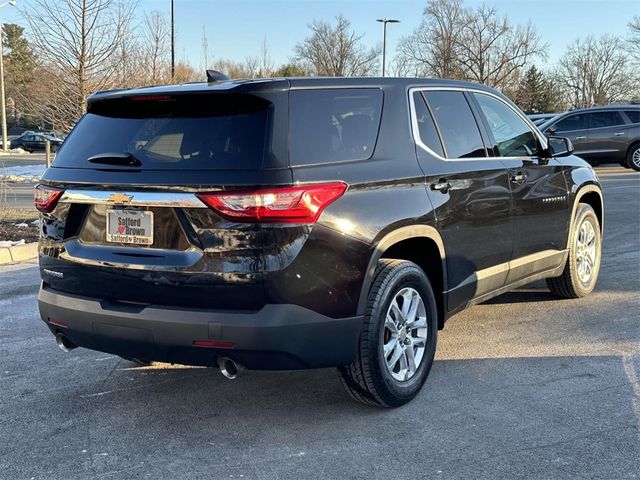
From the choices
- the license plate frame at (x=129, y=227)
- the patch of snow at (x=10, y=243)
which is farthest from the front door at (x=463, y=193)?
the patch of snow at (x=10, y=243)

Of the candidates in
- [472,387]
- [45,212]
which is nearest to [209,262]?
[45,212]

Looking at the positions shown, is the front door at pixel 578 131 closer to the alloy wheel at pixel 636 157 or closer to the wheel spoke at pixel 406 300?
the alloy wheel at pixel 636 157

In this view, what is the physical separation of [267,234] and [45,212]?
1.44 m

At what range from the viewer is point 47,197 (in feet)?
11.9

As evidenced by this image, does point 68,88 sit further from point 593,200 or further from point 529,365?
point 529,365

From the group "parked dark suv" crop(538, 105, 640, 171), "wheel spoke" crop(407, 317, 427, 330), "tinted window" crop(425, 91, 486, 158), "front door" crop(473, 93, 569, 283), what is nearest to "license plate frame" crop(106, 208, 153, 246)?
"wheel spoke" crop(407, 317, 427, 330)

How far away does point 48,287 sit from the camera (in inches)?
147

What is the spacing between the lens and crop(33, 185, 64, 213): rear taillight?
3.55 meters

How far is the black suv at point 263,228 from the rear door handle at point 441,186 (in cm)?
1

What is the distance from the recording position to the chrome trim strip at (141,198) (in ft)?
10.2

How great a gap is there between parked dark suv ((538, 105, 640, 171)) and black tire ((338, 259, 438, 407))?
16.2 meters

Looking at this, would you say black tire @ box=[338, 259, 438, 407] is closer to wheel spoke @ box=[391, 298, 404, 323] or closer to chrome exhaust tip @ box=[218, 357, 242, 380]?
wheel spoke @ box=[391, 298, 404, 323]

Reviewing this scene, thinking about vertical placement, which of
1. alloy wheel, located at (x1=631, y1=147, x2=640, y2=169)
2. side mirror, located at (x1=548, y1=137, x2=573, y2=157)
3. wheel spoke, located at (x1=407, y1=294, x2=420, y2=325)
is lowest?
wheel spoke, located at (x1=407, y1=294, x2=420, y2=325)

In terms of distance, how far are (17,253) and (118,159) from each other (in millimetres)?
5625
